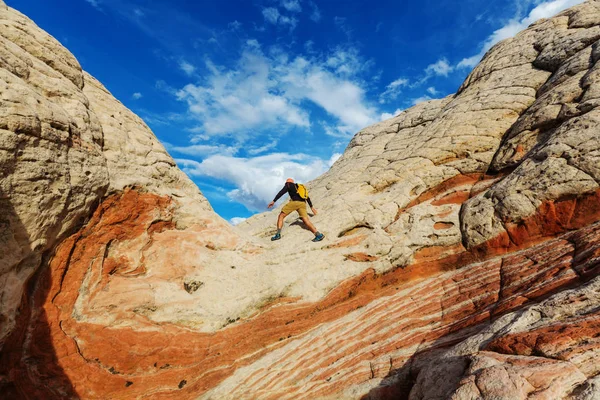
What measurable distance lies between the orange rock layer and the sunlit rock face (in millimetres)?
74

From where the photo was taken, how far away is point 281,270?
16.7 meters

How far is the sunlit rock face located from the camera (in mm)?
9859

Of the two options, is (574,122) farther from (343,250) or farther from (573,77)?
(343,250)

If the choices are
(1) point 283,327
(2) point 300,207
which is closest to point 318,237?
(2) point 300,207

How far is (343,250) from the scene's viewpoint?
58.1 ft

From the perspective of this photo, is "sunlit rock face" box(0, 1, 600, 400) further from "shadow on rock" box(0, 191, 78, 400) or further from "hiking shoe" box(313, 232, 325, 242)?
"hiking shoe" box(313, 232, 325, 242)

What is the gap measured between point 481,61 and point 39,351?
1530 inches

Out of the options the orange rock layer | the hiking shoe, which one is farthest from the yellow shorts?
the orange rock layer

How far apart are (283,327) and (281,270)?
3.07 metres

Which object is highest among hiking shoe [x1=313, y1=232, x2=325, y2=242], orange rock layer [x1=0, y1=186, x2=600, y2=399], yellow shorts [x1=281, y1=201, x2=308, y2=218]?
yellow shorts [x1=281, y1=201, x2=308, y2=218]

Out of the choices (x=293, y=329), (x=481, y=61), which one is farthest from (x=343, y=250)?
(x=481, y=61)

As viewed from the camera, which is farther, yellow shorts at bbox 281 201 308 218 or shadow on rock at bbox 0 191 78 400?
yellow shorts at bbox 281 201 308 218

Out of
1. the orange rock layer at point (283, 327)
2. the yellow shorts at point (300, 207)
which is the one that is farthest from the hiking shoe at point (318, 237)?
the orange rock layer at point (283, 327)

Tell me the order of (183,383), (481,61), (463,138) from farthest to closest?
1. (481,61)
2. (463,138)
3. (183,383)
